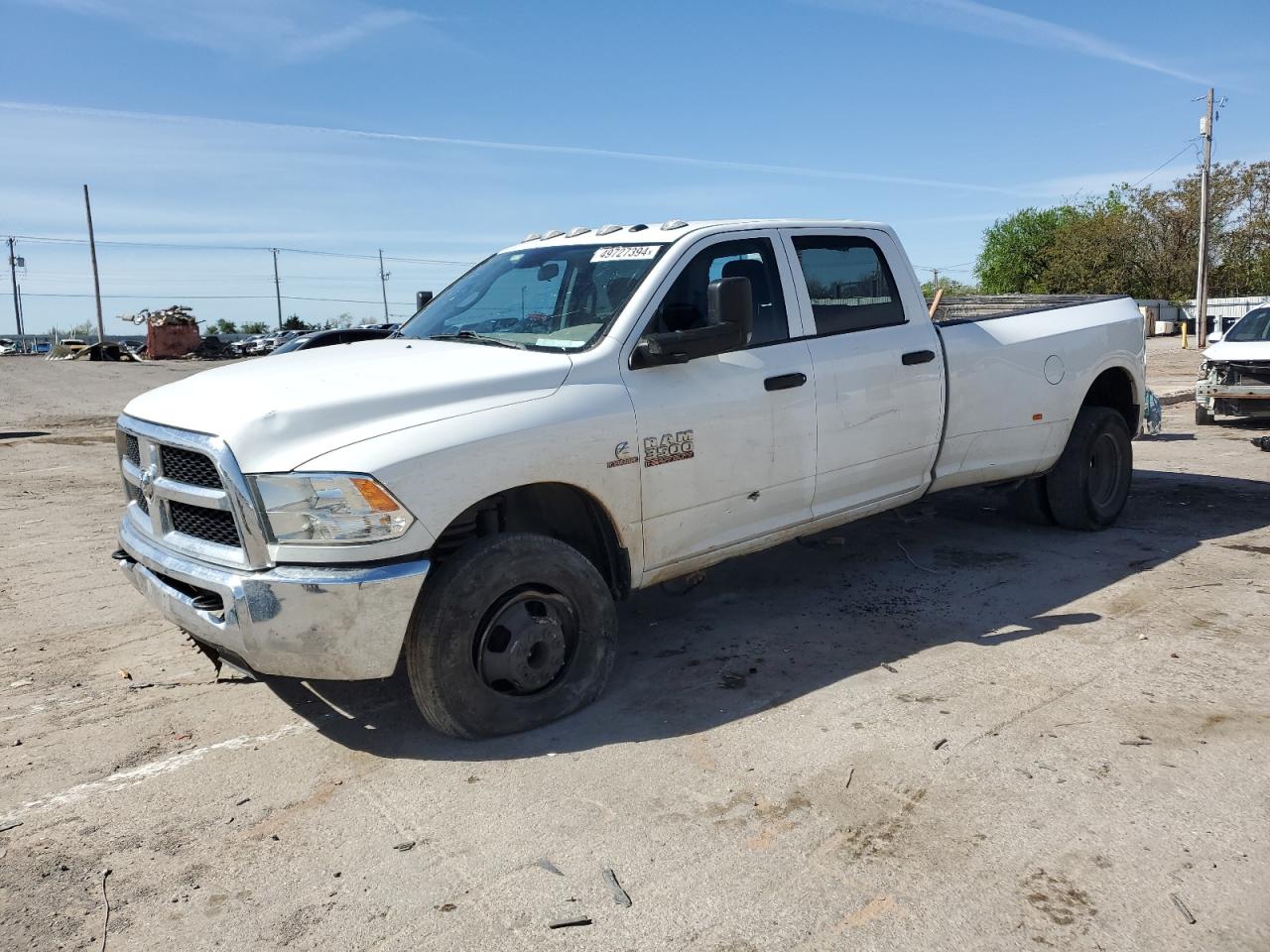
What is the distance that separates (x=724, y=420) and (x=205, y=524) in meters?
2.20

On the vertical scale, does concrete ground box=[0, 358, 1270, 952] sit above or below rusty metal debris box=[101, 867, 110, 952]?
above

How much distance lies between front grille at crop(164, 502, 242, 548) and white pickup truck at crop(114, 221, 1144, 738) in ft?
0.04

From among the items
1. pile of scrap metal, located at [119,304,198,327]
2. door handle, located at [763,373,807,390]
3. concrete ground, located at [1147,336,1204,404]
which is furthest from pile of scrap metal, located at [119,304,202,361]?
door handle, located at [763,373,807,390]

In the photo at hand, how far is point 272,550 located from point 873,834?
2.24 metres

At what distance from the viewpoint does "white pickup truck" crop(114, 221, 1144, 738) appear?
11.8ft

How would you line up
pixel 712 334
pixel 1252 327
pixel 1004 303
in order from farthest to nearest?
pixel 1252 327 → pixel 1004 303 → pixel 712 334

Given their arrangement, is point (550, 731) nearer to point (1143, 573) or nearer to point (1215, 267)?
point (1143, 573)

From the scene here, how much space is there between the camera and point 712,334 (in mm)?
4375

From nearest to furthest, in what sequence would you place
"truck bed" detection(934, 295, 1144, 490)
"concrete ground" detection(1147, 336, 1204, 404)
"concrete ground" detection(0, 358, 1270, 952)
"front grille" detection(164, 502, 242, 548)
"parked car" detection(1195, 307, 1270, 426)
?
1. "concrete ground" detection(0, 358, 1270, 952)
2. "front grille" detection(164, 502, 242, 548)
3. "truck bed" detection(934, 295, 1144, 490)
4. "parked car" detection(1195, 307, 1270, 426)
5. "concrete ground" detection(1147, 336, 1204, 404)

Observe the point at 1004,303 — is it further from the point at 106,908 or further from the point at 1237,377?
the point at 106,908

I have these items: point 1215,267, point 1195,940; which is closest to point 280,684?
point 1195,940

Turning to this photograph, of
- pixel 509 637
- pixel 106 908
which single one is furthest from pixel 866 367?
pixel 106 908

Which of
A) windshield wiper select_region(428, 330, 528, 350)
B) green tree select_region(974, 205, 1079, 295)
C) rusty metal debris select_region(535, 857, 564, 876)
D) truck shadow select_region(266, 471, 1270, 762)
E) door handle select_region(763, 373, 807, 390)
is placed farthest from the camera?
green tree select_region(974, 205, 1079, 295)

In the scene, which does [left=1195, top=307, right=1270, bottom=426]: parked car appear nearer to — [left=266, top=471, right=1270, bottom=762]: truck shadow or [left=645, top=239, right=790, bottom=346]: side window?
[left=266, top=471, right=1270, bottom=762]: truck shadow
